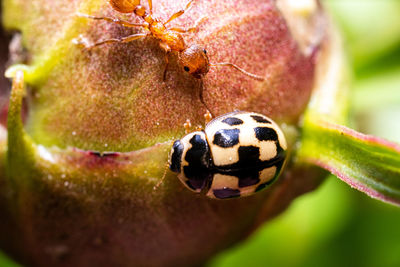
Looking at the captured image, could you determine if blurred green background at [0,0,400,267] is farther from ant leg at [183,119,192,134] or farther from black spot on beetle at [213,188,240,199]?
ant leg at [183,119,192,134]

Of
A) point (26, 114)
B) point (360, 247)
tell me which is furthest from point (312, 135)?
point (360, 247)

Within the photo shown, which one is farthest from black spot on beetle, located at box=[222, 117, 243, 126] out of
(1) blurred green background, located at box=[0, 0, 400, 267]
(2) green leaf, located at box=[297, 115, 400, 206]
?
(1) blurred green background, located at box=[0, 0, 400, 267]

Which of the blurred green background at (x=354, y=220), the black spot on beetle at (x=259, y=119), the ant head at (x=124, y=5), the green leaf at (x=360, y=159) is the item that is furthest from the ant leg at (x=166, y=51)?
the blurred green background at (x=354, y=220)

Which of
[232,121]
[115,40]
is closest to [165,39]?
[115,40]

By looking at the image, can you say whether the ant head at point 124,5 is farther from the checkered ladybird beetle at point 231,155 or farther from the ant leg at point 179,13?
the checkered ladybird beetle at point 231,155

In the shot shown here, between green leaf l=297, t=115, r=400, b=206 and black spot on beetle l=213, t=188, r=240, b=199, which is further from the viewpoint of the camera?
black spot on beetle l=213, t=188, r=240, b=199

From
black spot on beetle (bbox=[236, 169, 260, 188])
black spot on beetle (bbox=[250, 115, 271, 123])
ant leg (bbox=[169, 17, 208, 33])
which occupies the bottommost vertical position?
black spot on beetle (bbox=[236, 169, 260, 188])
